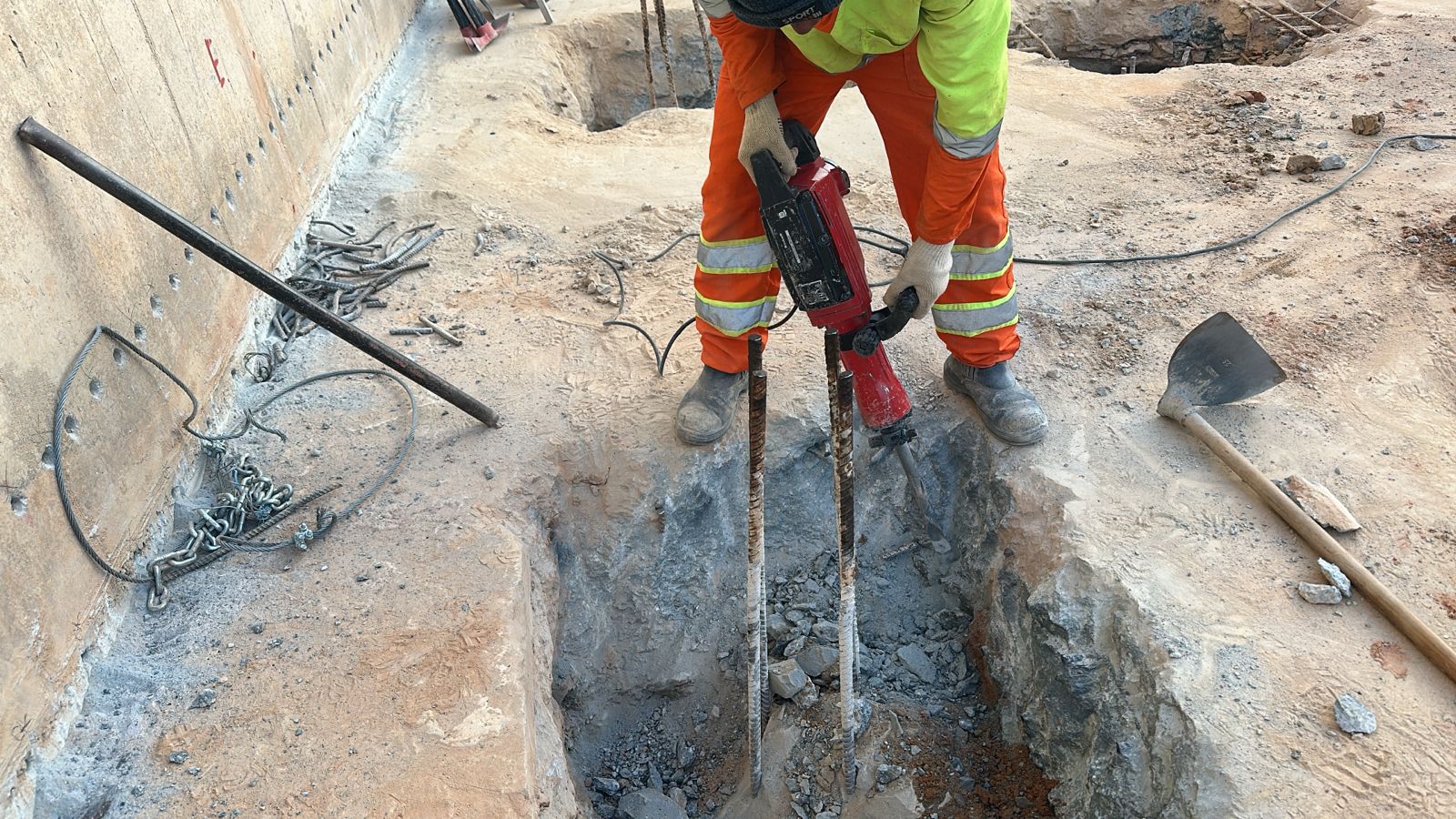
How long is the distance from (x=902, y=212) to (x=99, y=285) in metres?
2.41

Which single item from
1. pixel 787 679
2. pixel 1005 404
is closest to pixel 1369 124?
pixel 1005 404

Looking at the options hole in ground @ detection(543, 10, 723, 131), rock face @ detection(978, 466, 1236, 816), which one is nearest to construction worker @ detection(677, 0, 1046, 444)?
rock face @ detection(978, 466, 1236, 816)

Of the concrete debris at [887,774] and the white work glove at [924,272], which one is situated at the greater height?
the white work glove at [924,272]

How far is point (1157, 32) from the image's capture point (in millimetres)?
6977

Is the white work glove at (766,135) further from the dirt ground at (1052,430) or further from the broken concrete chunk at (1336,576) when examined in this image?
the broken concrete chunk at (1336,576)

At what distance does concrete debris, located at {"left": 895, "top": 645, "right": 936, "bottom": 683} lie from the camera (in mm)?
3066

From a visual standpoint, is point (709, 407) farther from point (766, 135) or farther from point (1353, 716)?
point (1353, 716)

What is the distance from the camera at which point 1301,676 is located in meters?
2.20

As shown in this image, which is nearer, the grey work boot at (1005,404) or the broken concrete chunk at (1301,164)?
the grey work boot at (1005,404)

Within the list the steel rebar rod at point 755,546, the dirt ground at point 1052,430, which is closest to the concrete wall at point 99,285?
the dirt ground at point 1052,430

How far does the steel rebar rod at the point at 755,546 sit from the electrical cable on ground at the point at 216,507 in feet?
4.20

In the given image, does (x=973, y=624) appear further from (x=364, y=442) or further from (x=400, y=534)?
(x=364, y=442)

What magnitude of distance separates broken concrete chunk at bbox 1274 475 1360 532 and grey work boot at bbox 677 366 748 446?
1.76m

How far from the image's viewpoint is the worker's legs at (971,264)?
2.43 m
